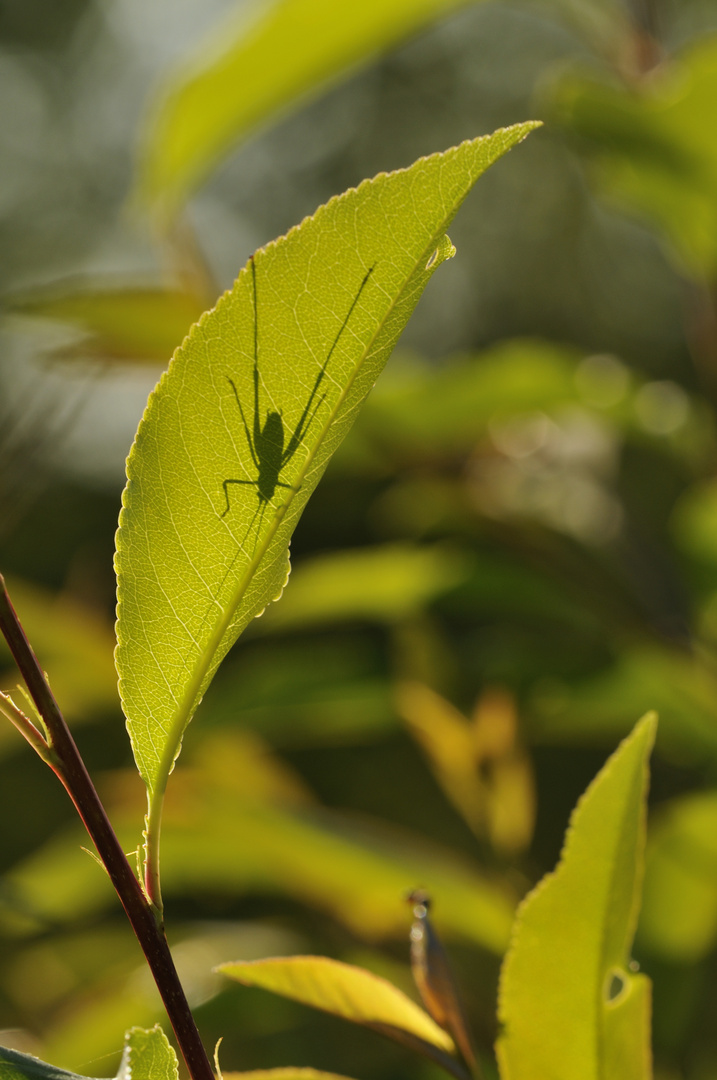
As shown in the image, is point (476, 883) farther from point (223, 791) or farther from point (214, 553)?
point (214, 553)

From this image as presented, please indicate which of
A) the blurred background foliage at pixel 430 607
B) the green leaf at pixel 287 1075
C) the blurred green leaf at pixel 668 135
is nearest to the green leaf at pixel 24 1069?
the green leaf at pixel 287 1075

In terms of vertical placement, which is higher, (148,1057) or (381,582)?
(381,582)

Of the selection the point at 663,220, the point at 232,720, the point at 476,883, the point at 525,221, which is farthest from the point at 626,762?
the point at 525,221

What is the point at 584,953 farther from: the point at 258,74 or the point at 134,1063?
the point at 258,74

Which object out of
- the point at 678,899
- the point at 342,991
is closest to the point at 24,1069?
the point at 342,991

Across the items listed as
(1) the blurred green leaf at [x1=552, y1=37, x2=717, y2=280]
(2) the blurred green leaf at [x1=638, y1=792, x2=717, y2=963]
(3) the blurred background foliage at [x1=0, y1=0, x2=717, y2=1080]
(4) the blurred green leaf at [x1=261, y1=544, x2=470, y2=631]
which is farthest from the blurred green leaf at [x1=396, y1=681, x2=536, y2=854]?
(1) the blurred green leaf at [x1=552, y1=37, x2=717, y2=280]

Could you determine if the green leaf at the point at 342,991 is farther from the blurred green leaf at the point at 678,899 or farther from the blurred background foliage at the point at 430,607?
the blurred green leaf at the point at 678,899

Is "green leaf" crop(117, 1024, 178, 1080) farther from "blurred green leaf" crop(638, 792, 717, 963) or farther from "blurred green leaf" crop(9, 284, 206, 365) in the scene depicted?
"blurred green leaf" crop(9, 284, 206, 365)
